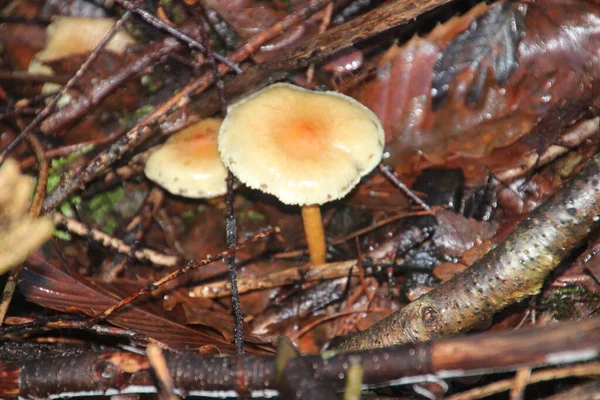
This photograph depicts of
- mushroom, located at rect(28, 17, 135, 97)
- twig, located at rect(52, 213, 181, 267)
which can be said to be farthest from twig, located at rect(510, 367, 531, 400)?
mushroom, located at rect(28, 17, 135, 97)

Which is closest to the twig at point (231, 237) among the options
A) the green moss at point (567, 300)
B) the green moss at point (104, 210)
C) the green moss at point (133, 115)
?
the green moss at point (133, 115)

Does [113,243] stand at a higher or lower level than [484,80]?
lower

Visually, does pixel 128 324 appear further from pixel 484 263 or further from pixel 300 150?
pixel 484 263

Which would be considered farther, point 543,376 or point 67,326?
point 67,326

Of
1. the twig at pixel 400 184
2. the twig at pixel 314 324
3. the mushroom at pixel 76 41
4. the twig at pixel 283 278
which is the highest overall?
the mushroom at pixel 76 41

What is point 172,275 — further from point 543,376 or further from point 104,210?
point 543,376

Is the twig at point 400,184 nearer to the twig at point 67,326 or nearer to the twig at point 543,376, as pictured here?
the twig at point 543,376

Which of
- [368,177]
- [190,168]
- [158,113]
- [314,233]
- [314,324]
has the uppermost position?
[158,113]

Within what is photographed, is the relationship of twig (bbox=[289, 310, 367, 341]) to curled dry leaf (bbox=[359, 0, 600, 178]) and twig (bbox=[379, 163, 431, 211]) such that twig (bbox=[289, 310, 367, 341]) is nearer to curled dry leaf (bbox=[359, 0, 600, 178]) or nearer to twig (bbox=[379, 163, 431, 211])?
twig (bbox=[379, 163, 431, 211])

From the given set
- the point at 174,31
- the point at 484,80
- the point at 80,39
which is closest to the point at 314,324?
the point at 484,80
